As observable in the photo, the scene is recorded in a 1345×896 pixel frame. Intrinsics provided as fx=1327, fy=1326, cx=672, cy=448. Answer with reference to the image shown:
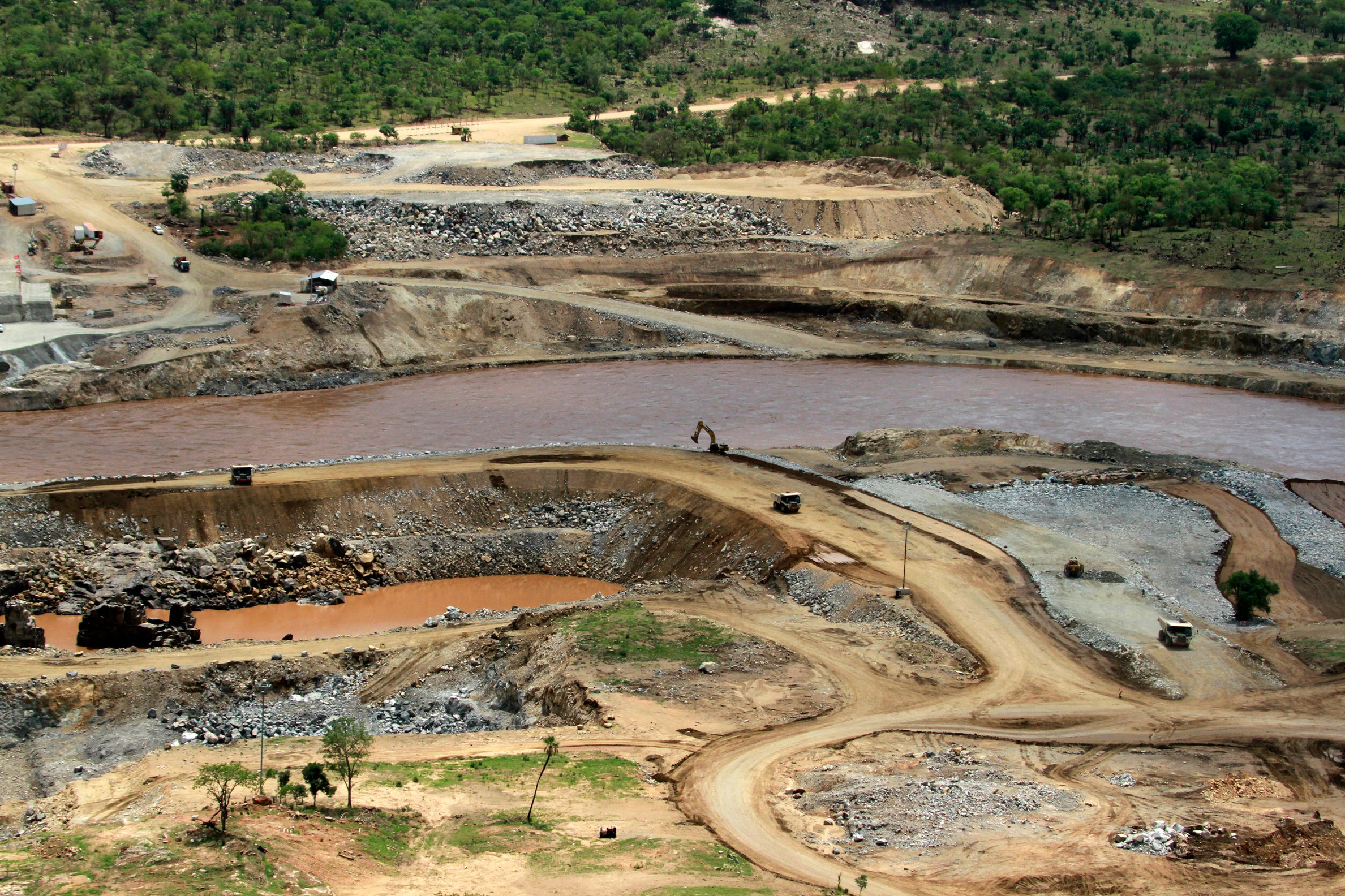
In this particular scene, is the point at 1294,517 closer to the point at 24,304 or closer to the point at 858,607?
the point at 858,607

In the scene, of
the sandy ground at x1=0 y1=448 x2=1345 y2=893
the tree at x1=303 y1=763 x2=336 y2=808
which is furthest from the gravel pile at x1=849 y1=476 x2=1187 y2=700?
the tree at x1=303 y1=763 x2=336 y2=808

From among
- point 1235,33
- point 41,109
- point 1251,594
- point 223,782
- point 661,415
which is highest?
point 1235,33

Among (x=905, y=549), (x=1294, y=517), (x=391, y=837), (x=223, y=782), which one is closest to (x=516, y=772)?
(x=391, y=837)

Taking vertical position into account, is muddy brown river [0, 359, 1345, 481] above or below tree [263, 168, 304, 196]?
below

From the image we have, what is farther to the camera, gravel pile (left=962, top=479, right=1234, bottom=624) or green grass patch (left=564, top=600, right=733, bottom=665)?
gravel pile (left=962, top=479, right=1234, bottom=624)

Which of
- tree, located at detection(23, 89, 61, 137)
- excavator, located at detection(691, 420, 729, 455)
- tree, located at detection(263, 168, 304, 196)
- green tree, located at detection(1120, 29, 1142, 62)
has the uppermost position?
green tree, located at detection(1120, 29, 1142, 62)

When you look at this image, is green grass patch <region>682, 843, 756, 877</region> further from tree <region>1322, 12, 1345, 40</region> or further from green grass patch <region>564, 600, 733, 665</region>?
tree <region>1322, 12, 1345, 40</region>

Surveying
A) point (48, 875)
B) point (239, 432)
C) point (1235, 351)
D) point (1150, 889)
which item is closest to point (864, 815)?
point (1150, 889)

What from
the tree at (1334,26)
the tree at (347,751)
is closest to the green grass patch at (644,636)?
the tree at (347,751)
